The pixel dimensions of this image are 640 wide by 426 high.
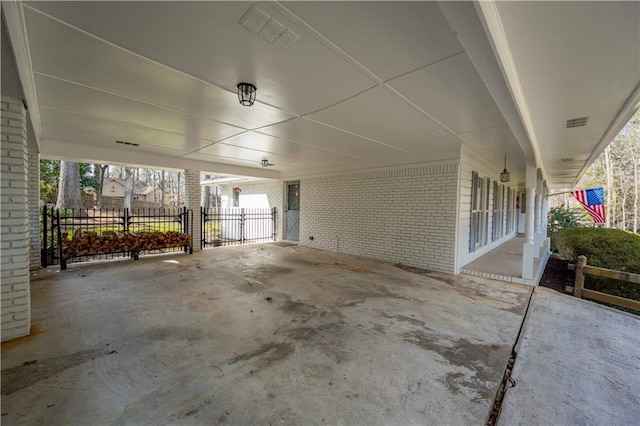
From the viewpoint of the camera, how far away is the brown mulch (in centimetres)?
501

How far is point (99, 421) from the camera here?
163 centimetres

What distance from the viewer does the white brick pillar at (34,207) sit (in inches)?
202

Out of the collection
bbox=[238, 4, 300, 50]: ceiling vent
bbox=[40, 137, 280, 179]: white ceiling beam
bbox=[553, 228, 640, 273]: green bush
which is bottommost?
bbox=[553, 228, 640, 273]: green bush

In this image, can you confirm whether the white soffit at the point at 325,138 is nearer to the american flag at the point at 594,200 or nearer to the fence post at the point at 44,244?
the fence post at the point at 44,244

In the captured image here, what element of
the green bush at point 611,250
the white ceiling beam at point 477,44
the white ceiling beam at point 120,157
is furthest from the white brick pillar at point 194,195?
the green bush at point 611,250

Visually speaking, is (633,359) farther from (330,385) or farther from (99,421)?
(99,421)

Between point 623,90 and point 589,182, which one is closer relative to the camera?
point 623,90

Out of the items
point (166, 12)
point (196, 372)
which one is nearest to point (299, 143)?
point (166, 12)

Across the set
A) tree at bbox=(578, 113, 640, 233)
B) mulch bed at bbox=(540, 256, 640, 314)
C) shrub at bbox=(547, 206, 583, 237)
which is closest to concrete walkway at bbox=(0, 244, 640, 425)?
mulch bed at bbox=(540, 256, 640, 314)

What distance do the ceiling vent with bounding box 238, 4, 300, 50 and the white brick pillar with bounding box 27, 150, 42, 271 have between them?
6169mm

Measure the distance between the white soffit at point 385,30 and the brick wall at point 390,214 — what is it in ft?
13.3

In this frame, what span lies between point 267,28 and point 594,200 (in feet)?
42.8

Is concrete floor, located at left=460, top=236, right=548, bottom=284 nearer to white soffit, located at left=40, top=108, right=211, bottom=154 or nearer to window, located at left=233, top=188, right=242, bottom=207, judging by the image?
white soffit, located at left=40, top=108, right=211, bottom=154

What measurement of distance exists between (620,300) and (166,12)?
6.23 metres
